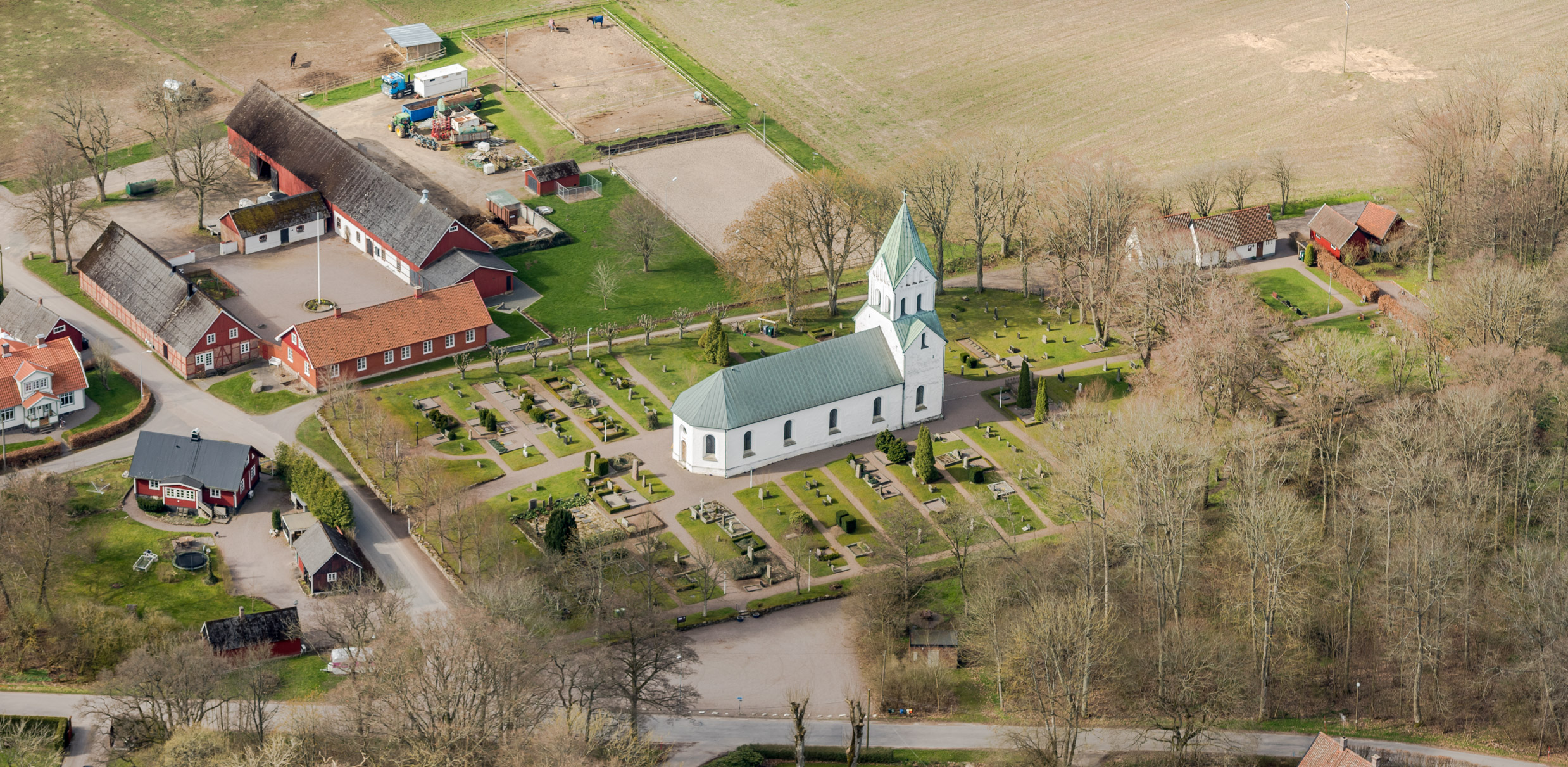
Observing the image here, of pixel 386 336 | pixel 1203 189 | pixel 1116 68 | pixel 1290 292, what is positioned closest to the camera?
pixel 386 336

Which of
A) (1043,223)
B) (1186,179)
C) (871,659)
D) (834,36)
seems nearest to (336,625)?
(871,659)

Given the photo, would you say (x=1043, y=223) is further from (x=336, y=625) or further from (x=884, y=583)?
(x=336, y=625)

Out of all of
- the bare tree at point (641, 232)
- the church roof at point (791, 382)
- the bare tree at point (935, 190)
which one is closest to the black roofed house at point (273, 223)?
the bare tree at point (641, 232)

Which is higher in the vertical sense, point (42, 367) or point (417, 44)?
point (42, 367)

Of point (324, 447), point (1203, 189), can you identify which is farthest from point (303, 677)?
point (1203, 189)

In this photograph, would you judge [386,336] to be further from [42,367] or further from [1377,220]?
[1377,220]

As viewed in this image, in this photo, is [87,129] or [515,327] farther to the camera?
[87,129]

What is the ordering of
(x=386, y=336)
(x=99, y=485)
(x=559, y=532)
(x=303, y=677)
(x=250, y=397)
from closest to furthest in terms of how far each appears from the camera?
(x=303, y=677), (x=559, y=532), (x=99, y=485), (x=250, y=397), (x=386, y=336)
